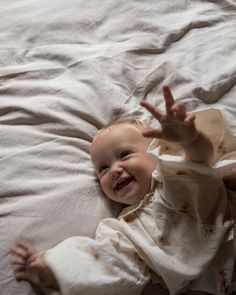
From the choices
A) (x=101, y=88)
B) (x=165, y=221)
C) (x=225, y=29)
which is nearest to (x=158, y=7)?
(x=225, y=29)

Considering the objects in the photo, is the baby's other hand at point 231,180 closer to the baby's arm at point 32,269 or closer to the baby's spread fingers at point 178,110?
the baby's spread fingers at point 178,110

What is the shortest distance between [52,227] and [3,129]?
0.25m

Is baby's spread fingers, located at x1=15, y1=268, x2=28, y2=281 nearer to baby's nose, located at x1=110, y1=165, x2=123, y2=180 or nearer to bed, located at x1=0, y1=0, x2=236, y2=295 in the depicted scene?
bed, located at x1=0, y1=0, x2=236, y2=295

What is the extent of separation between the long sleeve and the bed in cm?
4

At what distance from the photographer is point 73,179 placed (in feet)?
3.14

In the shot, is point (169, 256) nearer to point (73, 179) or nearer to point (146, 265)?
point (146, 265)

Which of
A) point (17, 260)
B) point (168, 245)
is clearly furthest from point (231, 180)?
point (17, 260)

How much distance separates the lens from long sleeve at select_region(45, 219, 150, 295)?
0.81 m

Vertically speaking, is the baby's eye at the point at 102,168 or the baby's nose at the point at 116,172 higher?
the baby's nose at the point at 116,172

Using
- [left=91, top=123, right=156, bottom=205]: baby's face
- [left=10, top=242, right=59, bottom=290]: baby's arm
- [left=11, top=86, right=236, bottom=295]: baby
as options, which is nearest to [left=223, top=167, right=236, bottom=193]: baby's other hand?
[left=11, top=86, right=236, bottom=295]: baby

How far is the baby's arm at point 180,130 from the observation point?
2.40ft

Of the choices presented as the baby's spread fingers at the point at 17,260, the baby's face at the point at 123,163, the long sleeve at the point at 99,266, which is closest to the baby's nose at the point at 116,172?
the baby's face at the point at 123,163

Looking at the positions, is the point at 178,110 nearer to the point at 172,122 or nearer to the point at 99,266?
the point at 172,122

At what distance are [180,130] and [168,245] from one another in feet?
0.72
